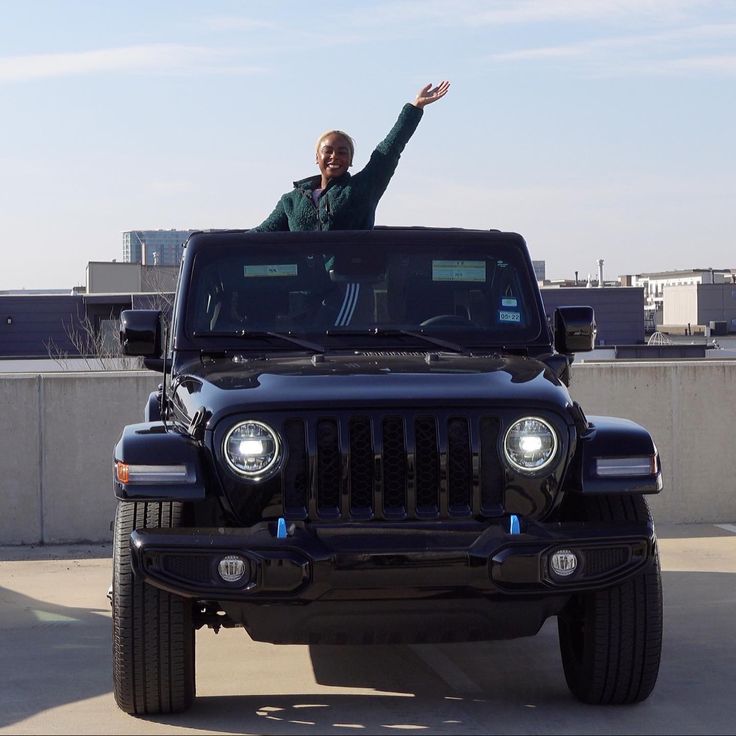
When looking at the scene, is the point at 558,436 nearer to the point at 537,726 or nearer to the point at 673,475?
the point at 537,726

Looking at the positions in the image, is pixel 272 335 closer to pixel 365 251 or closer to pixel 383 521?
pixel 365 251

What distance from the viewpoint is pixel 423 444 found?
451 centimetres

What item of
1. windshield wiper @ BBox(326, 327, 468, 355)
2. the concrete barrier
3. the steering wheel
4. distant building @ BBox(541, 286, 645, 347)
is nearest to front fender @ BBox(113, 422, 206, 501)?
windshield wiper @ BBox(326, 327, 468, 355)

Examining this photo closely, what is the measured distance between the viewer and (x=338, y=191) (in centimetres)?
660

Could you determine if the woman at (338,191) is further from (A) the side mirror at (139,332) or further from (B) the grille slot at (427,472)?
(B) the grille slot at (427,472)

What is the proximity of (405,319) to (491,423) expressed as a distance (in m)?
1.34

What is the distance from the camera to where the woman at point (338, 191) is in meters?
6.58

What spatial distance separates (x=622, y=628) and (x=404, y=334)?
1.60 metres

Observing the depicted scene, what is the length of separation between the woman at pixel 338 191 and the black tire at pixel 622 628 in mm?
2384

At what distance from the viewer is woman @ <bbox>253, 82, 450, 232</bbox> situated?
6.58 metres

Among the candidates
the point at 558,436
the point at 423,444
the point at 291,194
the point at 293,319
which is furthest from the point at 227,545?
the point at 291,194

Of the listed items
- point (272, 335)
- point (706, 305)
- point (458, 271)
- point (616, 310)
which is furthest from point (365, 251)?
point (706, 305)

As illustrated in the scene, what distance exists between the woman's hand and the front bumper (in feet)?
10.6

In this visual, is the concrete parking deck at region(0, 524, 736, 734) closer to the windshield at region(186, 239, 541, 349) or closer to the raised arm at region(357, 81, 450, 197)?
the windshield at region(186, 239, 541, 349)
